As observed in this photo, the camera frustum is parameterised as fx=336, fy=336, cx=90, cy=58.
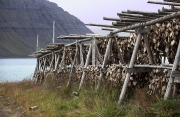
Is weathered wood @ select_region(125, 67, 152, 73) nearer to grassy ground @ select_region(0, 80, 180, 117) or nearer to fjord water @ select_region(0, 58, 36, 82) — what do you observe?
grassy ground @ select_region(0, 80, 180, 117)

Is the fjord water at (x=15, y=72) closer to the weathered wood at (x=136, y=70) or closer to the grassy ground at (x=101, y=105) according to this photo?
the grassy ground at (x=101, y=105)

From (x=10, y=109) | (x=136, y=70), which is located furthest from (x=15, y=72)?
(x=136, y=70)

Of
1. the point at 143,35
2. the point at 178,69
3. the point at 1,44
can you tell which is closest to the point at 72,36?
the point at 143,35

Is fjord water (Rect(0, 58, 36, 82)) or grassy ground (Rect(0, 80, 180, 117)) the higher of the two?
grassy ground (Rect(0, 80, 180, 117))

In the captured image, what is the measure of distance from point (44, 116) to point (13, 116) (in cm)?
148

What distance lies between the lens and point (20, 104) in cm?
1236

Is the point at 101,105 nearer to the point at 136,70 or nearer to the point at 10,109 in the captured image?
the point at 136,70

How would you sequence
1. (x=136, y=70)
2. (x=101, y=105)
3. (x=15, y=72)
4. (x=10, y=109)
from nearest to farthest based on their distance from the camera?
(x=101, y=105) < (x=136, y=70) < (x=10, y=109) < (x=15, y=72)

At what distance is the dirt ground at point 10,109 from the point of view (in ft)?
33.7

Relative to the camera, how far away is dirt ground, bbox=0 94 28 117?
1028 cm

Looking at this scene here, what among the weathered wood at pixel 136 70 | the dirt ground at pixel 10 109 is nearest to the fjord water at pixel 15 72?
the dirt ground at pixel 10 109

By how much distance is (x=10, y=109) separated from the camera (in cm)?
1152

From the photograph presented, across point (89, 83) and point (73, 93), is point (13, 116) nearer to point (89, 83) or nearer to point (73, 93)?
point (73, 93)

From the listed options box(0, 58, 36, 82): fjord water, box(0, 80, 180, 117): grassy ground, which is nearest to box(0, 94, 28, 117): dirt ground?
box(0, 80, 180, 117): grassy ground
